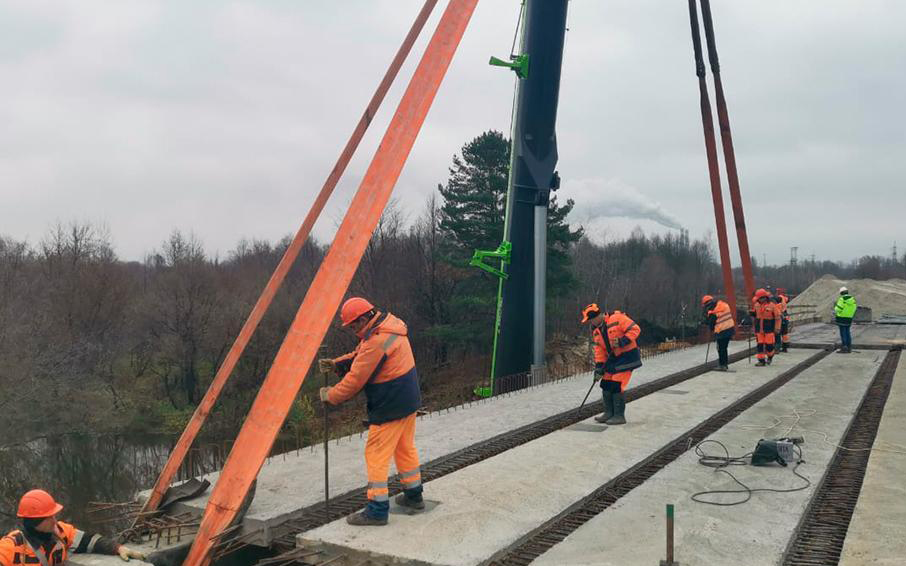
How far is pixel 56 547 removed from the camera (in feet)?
13.3

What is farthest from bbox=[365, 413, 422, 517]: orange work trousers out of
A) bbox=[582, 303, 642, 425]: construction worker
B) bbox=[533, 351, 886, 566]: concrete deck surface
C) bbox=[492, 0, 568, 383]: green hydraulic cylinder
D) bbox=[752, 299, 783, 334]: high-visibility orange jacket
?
bbox=[752, 299, 783, 334]: high-visibility orange jacket

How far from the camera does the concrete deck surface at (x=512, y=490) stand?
14.5 ft

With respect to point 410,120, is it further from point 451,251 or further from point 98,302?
point 98,302

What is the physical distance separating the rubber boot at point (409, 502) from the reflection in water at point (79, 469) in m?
8.85

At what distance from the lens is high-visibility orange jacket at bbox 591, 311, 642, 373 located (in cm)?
781

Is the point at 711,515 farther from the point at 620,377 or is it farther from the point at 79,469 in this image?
the point at 79,469

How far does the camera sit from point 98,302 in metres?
31.4

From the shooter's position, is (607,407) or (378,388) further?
(607,407)

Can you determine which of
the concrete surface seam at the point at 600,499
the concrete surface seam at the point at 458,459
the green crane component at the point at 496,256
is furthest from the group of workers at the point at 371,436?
the green crane component at the point at 496,256

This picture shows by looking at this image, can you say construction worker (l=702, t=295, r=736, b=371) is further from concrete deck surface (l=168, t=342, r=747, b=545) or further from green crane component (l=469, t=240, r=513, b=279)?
green crane component (l=469, t=240, r=513, b=279)

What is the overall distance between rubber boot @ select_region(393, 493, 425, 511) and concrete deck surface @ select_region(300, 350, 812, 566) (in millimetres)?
120

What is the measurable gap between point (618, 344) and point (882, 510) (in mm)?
3251

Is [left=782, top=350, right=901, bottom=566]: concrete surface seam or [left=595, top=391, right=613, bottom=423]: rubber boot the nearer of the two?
[left=782, top=350, right=901, bottom=566]: concrete surface seam

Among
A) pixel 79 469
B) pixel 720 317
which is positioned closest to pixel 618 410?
pixel 720 317
